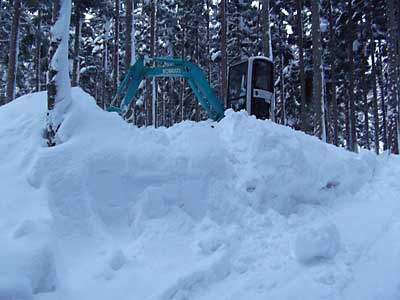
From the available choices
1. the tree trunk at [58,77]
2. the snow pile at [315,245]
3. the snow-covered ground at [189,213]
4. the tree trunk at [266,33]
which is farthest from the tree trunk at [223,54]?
the snow pile at [315,245]

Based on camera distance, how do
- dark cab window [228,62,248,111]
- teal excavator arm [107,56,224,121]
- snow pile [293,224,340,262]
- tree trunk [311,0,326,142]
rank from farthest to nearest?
tree trunk [311,0,326,142] → dark cab window [228,62,248,111] → teal excavator arm [107,56,224,121] → snow pile [293,224,340,262]

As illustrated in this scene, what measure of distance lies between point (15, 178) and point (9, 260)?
6.49 ft

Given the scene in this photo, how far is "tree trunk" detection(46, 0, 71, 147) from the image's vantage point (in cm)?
656

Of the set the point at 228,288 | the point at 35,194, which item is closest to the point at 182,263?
the point at 228,288

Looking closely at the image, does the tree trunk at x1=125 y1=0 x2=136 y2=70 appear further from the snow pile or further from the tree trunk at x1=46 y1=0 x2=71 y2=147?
the snow pile

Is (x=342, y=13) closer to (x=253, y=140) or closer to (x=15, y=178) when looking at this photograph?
(x=253, y=140)

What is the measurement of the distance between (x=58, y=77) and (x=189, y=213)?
3337 millimetres

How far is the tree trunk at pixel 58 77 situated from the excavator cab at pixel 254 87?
5282mm

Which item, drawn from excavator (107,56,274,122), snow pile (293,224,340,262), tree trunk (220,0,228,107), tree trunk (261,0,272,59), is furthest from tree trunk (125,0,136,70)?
snow pile (293,224,340,262)

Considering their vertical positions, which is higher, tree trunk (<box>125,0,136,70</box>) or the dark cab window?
tree trunk (<box>125,0,136,70</box>)

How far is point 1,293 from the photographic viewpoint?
11.9ft

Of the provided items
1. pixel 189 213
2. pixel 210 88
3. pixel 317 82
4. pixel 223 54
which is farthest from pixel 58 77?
pixel 223 54

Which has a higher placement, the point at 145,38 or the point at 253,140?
the point at 145,38

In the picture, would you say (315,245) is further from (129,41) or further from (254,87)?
(129,41)
